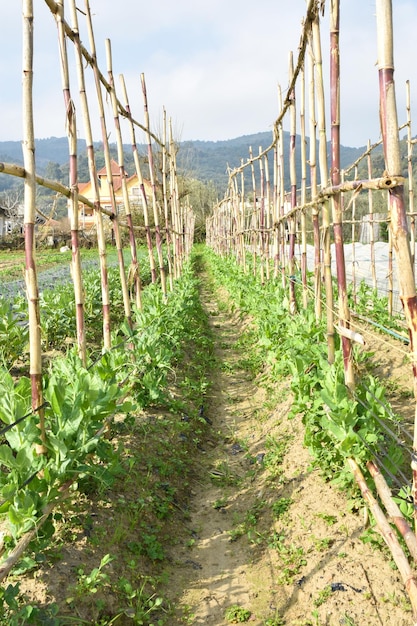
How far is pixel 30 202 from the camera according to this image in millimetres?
2557

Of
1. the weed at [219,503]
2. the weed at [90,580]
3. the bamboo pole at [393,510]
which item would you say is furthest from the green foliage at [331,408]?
the weed at [90,580]

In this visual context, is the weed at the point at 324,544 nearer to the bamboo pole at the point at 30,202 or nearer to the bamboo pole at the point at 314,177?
the bamboo pole at the point at 30,202

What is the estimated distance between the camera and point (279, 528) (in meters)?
3.40

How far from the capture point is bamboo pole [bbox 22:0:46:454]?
2.52 m

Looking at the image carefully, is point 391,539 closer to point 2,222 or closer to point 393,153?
point 393,153

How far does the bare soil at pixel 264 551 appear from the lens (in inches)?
99.7

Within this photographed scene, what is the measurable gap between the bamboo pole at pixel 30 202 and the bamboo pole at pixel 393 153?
158cm

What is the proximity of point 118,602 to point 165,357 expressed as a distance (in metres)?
2.32

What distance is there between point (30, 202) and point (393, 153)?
1.65 metres

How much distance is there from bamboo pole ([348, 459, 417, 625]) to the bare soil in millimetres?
228

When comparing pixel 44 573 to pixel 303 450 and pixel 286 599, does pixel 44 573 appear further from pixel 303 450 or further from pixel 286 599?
pixel 303 450

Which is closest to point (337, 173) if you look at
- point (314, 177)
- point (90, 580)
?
point (314, 177)

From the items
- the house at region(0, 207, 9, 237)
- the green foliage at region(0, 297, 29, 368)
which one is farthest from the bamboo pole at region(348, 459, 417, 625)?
the house at region(0, 207, 9, 237)

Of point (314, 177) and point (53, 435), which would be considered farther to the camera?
point (314, 177)
